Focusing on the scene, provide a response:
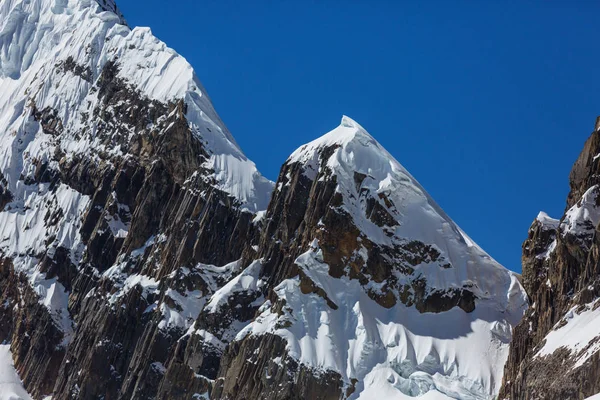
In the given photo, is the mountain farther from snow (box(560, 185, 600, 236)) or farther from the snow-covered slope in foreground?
snow (box(560, 185, 600, 236))

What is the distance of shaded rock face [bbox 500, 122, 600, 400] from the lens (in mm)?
118562

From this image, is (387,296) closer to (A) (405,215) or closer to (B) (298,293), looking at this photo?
(A) (405,215)

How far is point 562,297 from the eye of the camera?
13488 cm

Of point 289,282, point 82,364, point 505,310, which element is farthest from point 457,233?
point 82,364

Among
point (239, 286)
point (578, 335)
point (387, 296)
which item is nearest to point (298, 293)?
point (387, 296)

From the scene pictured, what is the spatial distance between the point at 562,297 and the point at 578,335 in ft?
39.6

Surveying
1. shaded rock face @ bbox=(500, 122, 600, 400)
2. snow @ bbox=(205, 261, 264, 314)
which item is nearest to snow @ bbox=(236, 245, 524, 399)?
snow @ bbox=(205, 261, 264, 314)

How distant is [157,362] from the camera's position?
591 ft

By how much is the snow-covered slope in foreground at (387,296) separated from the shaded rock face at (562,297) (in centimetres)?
1688

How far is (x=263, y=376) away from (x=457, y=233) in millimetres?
34339

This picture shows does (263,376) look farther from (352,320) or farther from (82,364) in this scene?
(82,364)

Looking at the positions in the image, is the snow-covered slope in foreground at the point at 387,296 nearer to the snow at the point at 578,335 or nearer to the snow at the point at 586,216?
the snow at the point at 578,335

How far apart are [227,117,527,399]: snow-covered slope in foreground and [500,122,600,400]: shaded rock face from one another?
1688 centimetres

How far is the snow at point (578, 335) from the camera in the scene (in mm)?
117938
